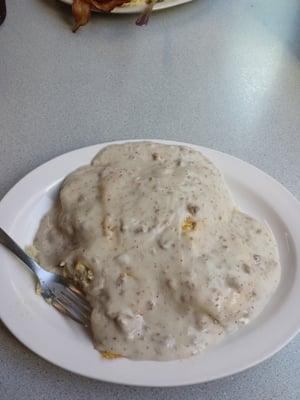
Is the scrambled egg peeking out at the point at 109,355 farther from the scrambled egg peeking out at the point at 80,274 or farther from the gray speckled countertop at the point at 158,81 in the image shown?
the gray speckled countertop at the point at 158,81

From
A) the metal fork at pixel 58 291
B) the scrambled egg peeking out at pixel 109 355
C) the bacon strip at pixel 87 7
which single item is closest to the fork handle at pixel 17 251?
the metal fork at pixel 58 291

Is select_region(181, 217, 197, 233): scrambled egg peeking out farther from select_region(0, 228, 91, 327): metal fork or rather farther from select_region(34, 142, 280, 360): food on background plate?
select_region(0, 228, 91, 327): metal fork

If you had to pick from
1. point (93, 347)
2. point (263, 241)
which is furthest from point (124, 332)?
point (263, 241)

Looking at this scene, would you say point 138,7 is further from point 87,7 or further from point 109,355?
point 109,355

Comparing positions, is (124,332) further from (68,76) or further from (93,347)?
(68,76)

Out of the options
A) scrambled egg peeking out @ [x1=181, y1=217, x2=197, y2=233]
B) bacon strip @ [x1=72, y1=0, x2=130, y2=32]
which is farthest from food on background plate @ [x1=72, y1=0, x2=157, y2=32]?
scrambled egg peeking out @ [x1=181, y1=217, x2=197, y2=233]
